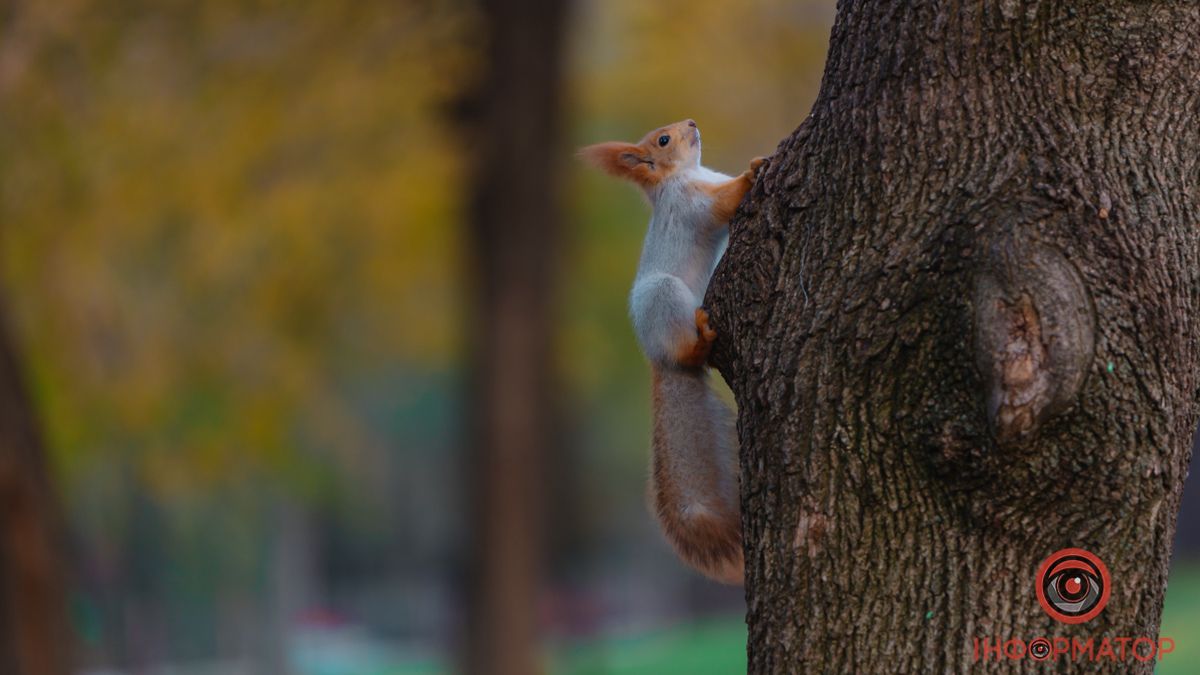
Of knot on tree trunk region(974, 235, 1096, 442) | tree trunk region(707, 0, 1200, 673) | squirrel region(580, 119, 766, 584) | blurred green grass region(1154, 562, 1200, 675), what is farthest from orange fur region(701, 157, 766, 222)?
blurred green grass region(1154, 562, 1200, 675)

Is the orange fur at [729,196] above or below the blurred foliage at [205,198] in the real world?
below

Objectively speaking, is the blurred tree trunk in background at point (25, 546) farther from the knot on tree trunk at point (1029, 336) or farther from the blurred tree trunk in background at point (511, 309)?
the knot on tree trunk at point (1029, 336)

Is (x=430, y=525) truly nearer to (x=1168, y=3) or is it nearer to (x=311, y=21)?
(x=311, y=21)

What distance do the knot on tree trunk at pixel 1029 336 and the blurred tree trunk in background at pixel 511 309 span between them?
25.2 feet

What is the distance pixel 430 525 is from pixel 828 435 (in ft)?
121

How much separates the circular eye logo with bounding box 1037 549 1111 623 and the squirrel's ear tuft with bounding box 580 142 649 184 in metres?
1.96

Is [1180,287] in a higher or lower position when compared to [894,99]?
lower

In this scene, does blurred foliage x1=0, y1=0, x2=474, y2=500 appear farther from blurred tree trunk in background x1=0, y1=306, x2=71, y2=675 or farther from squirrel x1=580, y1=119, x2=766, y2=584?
squirrel x1=580, y1=119, x2=766, y2=584

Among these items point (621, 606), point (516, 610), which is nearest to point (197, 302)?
point (516, 610)

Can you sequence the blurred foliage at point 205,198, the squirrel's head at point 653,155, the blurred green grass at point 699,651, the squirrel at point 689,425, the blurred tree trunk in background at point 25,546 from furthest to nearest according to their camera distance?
the blurred green grass at point 699,651
the blurred foliage at point 205,198
the blurred tree trunk in background at point 25,546
the squirrel's head at point 653,155
the squirrel at point 689,425

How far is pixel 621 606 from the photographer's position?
107 ft

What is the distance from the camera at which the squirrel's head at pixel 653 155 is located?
3965 mm

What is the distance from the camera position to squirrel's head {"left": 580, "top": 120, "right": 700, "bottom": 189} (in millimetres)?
3965

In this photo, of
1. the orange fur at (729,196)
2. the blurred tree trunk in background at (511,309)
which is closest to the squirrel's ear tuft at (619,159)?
the orange fur at (729,196)
